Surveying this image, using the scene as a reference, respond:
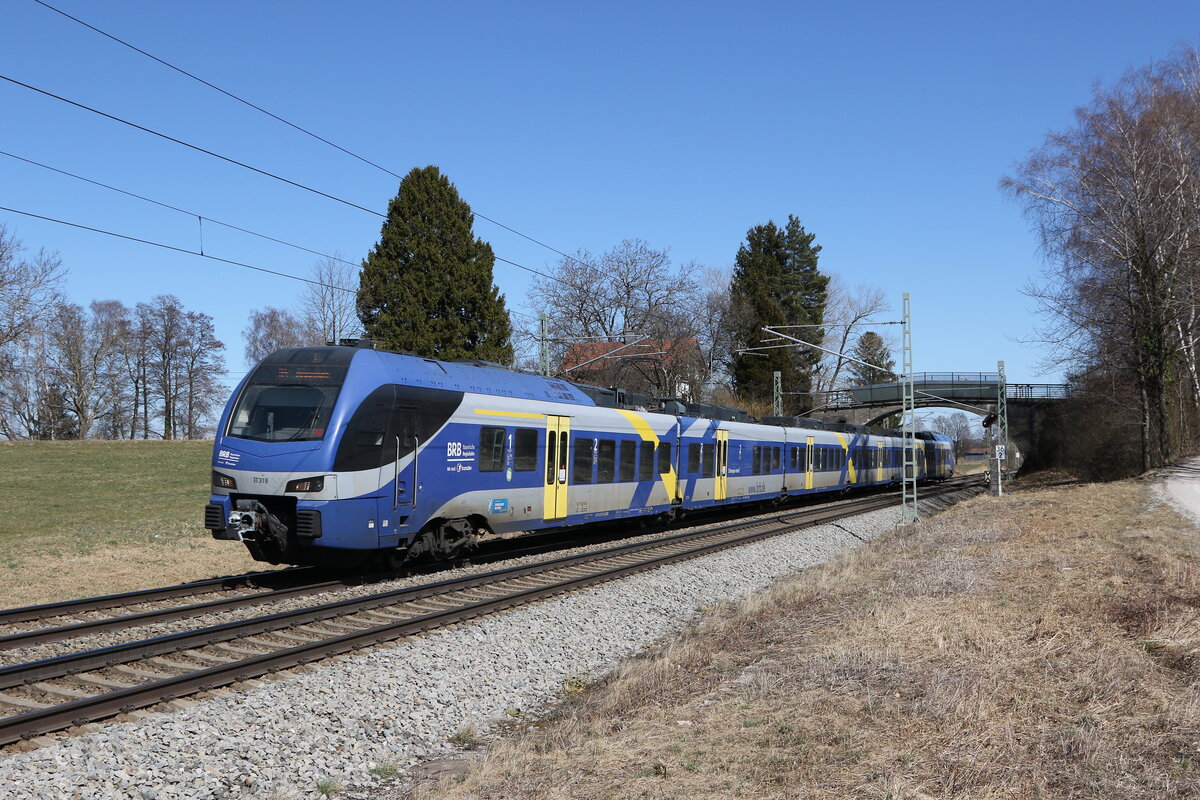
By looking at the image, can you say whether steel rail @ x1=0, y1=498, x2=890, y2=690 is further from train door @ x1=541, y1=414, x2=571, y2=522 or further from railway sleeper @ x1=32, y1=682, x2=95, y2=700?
train door @ x1=541, y1=414, x2=571, y2=522

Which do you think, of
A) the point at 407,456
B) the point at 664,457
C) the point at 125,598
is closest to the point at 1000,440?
the point at 664,457

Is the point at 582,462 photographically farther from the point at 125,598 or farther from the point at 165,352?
the point at 165,352

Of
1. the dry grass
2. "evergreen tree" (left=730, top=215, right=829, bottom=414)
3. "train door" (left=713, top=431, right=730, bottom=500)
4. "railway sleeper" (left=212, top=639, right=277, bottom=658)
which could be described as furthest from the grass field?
"evergreen tree" (left=730, top=215, right=829, bottom=414)

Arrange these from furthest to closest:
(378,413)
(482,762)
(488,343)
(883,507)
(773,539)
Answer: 1. (488,343)
2. (883,507)
3. (773,539)
4. (378,413)
5. (482,762)

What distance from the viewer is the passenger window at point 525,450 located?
15359 millimetres

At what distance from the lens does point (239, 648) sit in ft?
29.9

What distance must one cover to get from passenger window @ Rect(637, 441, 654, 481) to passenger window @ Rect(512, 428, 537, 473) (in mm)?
4454

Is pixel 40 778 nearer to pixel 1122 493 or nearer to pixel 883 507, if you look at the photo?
pixel 1122 493

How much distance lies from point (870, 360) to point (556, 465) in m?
77.0

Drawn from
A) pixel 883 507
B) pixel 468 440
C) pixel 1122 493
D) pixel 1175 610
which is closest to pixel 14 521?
pixel 468 440

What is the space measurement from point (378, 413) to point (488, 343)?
92.6 ft

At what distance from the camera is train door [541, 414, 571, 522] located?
16.4m

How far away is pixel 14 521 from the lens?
63.7ft

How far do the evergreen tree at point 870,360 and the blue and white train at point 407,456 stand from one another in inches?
2397
